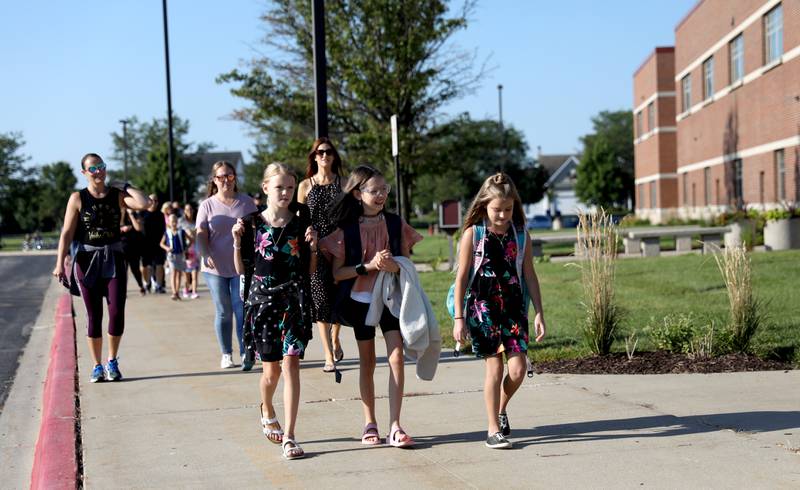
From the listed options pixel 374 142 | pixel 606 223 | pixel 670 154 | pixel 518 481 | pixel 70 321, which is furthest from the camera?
pixel 670 154

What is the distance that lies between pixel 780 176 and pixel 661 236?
765 cm

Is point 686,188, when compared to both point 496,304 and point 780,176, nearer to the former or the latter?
point 780,176

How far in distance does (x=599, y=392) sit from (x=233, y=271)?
3.52 m

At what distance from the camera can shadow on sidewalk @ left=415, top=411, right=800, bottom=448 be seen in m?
5.93

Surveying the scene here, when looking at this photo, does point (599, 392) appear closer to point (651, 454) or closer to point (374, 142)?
point (651, 454)

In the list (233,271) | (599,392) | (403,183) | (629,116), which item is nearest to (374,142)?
(403,183)

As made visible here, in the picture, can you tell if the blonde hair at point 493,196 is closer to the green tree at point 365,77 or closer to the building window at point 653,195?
the green tree at point 365,77

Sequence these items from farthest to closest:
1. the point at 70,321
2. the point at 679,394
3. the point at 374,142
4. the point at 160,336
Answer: the point at 374,142 < the point at 70,321 < the point at 160,336 < the point at 679,394

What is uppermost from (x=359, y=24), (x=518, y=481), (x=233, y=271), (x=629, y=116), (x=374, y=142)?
(x=629, y=116)

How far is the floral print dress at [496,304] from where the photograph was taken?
5.84 m

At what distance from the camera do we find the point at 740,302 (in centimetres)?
850

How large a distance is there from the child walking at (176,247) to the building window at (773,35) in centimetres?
2039

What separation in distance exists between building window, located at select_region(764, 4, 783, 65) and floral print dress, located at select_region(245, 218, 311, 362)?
2737 cm

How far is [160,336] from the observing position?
1202 cm
